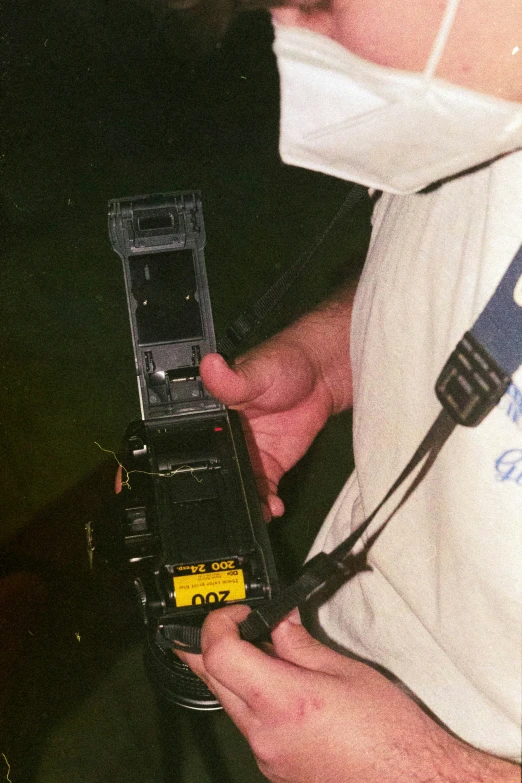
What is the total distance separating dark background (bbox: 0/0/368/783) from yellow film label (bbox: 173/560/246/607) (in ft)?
2.38

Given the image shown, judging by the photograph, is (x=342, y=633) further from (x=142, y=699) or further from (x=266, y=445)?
(x=142, y=699)

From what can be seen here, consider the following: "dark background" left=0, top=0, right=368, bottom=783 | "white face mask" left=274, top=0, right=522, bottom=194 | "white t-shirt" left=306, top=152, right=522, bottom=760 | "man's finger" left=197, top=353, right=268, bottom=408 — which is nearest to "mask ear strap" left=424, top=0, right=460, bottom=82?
"white face mask" left=274, top=0, right=522, bottom=194

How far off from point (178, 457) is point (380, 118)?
1.86ft

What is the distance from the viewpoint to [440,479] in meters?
0.75

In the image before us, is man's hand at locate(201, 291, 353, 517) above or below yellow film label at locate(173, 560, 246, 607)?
above

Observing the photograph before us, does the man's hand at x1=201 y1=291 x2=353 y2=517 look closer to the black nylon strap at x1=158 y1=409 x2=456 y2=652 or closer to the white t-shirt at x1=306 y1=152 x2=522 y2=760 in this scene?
the white t-shirt at x1=306 y1=152 x2=522 y2=760

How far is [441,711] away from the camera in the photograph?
0.85 meters

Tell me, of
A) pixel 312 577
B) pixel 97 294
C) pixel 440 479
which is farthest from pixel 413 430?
pixel 97 294

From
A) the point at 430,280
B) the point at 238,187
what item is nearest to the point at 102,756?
the point at 430,280

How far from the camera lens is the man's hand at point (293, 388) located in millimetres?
1144

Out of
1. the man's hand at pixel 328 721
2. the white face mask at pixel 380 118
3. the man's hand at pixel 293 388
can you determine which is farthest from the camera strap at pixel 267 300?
the man's hand at pixel 328 721

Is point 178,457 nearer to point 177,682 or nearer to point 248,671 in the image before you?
point 248,671

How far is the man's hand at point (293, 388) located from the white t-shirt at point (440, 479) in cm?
18

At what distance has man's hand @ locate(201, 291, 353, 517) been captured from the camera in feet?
3.75
